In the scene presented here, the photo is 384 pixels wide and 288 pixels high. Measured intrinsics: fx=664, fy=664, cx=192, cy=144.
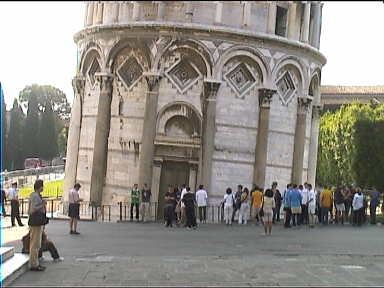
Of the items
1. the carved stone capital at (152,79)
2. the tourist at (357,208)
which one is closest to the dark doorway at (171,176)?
the carved stone capital at (152,79)

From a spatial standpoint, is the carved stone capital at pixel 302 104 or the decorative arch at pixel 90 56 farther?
the carved stone capital at pixel 302 104

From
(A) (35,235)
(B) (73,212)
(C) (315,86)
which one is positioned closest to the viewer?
(A) (35,235)

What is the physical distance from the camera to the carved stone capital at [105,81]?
95.9 feet

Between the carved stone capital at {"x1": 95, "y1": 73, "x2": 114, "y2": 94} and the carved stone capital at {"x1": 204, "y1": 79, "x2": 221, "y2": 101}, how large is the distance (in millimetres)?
4260

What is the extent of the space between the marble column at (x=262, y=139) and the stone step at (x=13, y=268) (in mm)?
17288

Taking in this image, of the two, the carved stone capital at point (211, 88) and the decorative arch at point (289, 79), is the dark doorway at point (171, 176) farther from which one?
the decorative arch at point (289, 79)

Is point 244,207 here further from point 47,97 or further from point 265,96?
point 47,97

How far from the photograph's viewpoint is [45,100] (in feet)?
258

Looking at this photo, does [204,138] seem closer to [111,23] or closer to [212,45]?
[212,45]

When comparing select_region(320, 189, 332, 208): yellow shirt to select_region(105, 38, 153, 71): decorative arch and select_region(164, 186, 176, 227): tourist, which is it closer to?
select_region(164, 186, 176, 227): tourist

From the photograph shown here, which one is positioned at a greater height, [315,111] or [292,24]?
[292,24]

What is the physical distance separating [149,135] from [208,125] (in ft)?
8.38

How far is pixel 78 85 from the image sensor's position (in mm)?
31000

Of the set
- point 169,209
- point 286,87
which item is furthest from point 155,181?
point 286,87
